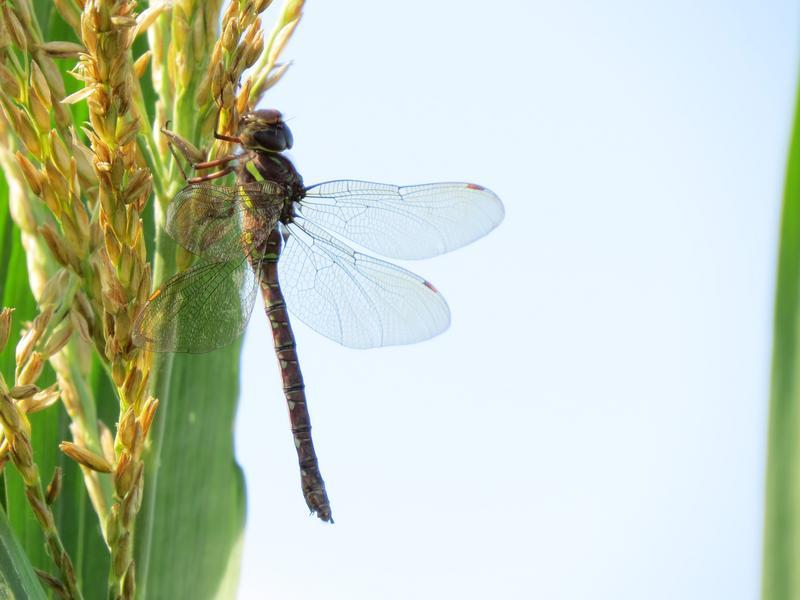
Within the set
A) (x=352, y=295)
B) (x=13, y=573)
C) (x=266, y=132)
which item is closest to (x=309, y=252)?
(x=352, y=295)

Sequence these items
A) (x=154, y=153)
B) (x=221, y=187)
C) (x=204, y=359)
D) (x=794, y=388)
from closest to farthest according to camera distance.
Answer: (x=794, y=388) → (x=154, y=153) → (x=221, y=187) → (x=204, y=359)

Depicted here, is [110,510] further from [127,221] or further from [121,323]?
[127,221]

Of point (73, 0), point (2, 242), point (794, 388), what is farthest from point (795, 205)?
point (2, 242)

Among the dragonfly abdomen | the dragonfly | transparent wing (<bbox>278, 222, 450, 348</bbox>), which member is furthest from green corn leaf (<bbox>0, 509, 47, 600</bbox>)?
transparent wing (<bbox>278, 222, 450, 348</bbox>)

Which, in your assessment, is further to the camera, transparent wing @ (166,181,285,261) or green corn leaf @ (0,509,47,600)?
transparent wing @ (166,181,285,261)

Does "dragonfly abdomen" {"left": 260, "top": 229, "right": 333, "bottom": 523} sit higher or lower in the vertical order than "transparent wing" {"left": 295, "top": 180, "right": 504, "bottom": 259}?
lower

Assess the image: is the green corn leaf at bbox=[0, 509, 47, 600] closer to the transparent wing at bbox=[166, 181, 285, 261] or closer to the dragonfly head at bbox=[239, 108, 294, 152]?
A: the transparent wing at bbox=[166, 181, 285, 261]
